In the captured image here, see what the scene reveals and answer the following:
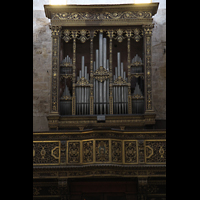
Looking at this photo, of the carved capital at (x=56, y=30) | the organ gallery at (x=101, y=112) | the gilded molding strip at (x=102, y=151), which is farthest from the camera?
the carved capital at (x=56, y=30)

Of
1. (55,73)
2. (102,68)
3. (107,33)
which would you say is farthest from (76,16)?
(55,73)

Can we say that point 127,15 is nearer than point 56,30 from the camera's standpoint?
No

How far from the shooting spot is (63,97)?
12969mm

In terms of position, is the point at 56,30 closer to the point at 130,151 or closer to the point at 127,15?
the point at 127,15

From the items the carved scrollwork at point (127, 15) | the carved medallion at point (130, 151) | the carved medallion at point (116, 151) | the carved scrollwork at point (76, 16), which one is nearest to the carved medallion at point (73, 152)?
the carved medallion at point (116, 151)

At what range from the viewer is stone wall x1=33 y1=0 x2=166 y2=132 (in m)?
14.7

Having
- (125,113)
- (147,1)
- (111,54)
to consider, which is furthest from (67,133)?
(147,1)

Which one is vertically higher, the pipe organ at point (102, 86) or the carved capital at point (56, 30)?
the carved capital at point (56, 30)

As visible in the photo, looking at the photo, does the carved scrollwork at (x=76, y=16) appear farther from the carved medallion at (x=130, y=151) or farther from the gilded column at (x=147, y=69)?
the carved medallion at (x=130, y=151)

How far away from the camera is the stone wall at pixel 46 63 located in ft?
48.1

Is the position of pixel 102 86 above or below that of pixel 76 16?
below

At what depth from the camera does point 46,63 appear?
15031mm

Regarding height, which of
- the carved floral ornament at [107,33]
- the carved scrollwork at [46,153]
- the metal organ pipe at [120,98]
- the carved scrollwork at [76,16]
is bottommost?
the carved scrollwork at [46,153]
